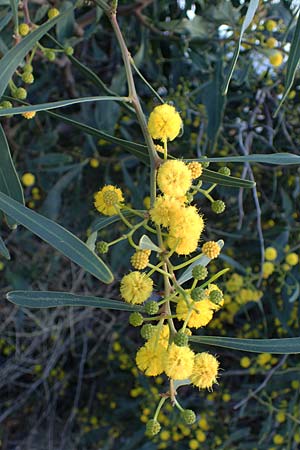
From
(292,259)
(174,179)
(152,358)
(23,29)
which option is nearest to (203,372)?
(152,358)

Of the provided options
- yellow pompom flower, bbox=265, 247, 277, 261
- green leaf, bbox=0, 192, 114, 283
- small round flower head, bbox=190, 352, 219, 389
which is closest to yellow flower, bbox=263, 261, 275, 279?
yellow pompom flower, bbox=265, 247, 277, 261

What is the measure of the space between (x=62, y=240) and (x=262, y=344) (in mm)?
355

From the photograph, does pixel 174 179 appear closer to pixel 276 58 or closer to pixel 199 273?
pixel 199 273

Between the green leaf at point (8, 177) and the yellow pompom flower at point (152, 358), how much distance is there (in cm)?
37

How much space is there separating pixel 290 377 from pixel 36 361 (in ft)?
4.87

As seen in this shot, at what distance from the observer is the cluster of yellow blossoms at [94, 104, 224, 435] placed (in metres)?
0.82

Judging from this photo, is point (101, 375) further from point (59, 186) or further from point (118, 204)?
point (118, 204)

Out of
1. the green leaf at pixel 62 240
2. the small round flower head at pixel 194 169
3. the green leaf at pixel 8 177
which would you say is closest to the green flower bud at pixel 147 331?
the green leaf at pixel 62 240

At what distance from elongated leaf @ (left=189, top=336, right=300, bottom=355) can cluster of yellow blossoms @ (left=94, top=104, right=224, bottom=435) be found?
5 centimetres

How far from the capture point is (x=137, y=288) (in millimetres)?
851

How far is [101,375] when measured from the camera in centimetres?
332

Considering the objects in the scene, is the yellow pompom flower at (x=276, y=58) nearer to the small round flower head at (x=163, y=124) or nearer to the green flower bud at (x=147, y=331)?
the small round flower head at (x=163, y=124)

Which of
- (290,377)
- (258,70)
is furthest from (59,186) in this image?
(290,377)

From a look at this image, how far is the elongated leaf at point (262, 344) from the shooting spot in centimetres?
92
